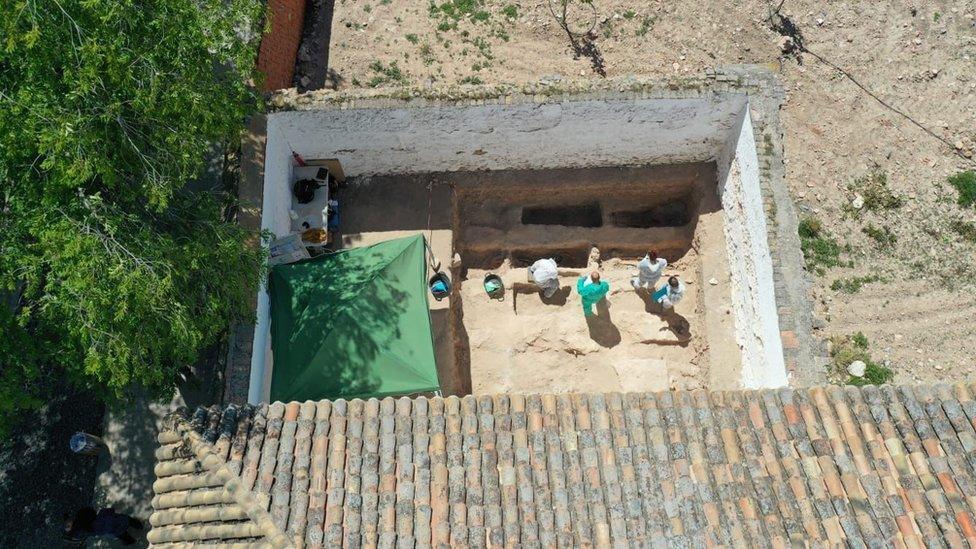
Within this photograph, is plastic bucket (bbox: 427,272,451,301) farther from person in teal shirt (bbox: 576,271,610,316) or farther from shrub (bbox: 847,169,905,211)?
shrub (bbox: 847,169,905,211)

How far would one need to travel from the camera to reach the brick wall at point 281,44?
1098cm

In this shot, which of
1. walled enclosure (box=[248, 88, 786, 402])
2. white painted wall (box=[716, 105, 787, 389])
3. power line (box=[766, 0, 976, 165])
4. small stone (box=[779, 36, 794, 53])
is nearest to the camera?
white painted wall (box=[716, 105, 787, 389])

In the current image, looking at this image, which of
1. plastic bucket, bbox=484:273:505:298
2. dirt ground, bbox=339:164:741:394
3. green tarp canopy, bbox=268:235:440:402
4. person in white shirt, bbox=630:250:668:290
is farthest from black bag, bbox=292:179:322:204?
person in white shirt, bbox=630:250:668:290

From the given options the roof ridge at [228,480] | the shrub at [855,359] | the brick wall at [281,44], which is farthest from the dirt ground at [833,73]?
the roof ridge at [228,480]

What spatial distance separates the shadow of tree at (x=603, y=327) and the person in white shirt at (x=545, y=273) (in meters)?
0.90

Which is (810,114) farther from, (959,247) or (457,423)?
(457,423)

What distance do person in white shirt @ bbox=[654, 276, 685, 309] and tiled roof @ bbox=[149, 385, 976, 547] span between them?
4606mm

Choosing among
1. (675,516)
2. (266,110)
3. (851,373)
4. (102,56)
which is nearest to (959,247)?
(851,373)

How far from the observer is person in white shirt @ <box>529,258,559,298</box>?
1162 centimetres

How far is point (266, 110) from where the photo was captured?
10039 mm

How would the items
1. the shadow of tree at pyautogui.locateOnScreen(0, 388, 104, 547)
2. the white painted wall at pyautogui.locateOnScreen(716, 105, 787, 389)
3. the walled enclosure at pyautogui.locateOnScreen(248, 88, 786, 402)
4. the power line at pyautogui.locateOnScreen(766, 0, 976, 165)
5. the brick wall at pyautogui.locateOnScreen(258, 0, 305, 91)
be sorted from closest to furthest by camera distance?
the white painted wall at pyautogui.locateOnScreen(716, 105, 787, 389), the walled enclosure at pyautogui.locateOnScreen(248, 88, 786, 402), the shadow of tree at pyautogui.locateOnScreen(0, 388, 104, 547), the brick wall at pyautogui.locateOnScreen(258, 0, 305, 91), the power line at pyautogui.locateOnScreen(766, 0, 976, 165)

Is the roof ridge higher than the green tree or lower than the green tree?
lower

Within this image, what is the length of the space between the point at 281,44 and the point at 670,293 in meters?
8.16

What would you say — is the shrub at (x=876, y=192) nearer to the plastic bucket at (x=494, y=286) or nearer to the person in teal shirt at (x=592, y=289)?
the person in teal shirt at (x=592, y=289)
